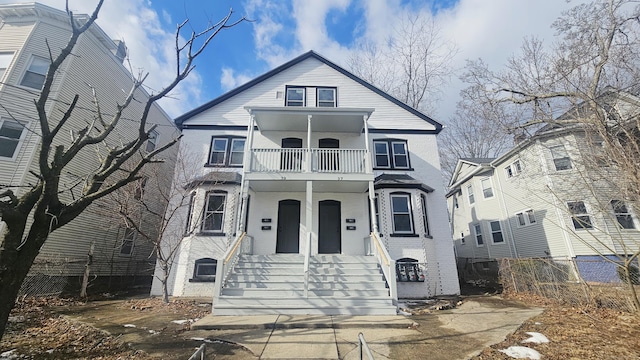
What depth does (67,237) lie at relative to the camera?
421 inches

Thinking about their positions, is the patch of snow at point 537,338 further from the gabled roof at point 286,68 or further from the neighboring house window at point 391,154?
the gabled roof at point 286,68

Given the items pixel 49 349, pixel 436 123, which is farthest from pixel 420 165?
pixel 49 349

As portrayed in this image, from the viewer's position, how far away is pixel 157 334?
5.82m

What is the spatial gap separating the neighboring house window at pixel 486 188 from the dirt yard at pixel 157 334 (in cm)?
1135

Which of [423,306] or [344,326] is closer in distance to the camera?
[344,326]

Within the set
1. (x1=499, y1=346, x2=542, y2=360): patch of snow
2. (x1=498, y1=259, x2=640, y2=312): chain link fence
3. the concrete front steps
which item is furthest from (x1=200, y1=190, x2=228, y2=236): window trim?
(x1=498, y1=259, x2=640, y2=312): chain link fence

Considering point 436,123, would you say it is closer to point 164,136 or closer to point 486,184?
point 486,184

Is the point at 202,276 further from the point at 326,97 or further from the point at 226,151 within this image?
the point at 326,97

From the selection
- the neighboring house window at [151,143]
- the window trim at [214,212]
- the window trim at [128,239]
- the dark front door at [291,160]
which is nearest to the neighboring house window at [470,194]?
the dark front door at [291,160]

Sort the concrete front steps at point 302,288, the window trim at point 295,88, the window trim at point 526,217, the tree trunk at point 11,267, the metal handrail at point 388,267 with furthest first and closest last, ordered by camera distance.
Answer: the window trim at point 526,217, the window trim at point 295,88, the metal handrail at point 388,267, the concrete front steps at point 302,288, the tree trunk at point 11,267

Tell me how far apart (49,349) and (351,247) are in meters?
8.94

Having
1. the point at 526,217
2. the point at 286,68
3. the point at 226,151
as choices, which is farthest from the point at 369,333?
the point at 526,217

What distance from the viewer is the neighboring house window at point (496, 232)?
16922 mm

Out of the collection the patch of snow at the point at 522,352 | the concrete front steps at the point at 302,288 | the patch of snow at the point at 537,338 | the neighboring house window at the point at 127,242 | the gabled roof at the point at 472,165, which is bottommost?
the patch of snow at the point at 522,352
